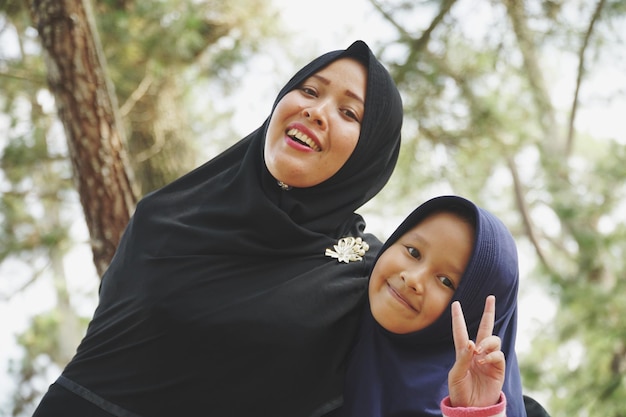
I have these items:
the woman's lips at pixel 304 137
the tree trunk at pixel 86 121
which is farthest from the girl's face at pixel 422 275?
the tree trunk at pixel 86 121

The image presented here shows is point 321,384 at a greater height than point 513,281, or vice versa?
point 513,281

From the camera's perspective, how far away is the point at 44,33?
10.8ft

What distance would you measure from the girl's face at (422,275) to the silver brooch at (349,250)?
0.76 feet

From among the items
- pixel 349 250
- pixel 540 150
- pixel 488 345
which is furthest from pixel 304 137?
pixel 540 150

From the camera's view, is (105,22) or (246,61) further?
(246,61)

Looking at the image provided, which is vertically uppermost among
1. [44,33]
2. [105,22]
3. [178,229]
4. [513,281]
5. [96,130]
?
[105,22]

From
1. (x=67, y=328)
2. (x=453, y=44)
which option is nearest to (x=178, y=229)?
(x=453, y=44)

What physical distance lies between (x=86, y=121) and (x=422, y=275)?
1863mm

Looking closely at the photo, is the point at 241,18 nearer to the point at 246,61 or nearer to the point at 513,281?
the point at 246,61

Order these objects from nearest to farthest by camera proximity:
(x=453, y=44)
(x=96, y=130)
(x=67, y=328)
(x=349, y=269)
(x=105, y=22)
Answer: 1. (x=349, y=269)
2. (x=96, y=130)
3. (x=105, y=22)
4. (x=453, y=44)
5. (x=67, y=328)

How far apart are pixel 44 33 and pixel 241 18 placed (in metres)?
3.25

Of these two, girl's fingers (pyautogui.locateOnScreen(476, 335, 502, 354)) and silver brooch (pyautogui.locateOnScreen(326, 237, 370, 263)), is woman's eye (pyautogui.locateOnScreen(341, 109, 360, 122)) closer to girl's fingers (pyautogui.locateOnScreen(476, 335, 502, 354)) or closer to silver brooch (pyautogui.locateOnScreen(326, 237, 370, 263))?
silver brooch (pyautogui.locateOnScreen(326, 237, 370, 263))

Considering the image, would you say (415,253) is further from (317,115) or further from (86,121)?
(86,121)

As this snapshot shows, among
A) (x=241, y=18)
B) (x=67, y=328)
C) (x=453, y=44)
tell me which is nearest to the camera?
(x=453, y=44)
